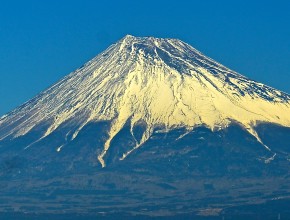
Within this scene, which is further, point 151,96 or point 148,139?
point 151,96

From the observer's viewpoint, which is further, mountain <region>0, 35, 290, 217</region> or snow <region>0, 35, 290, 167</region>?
snow <region>0, 35, 290, 167</region>

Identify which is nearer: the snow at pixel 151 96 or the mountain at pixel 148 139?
the mountain at pixel 148 139

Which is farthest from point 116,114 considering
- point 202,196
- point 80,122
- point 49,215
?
point 49,215

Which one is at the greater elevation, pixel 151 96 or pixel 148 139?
pixel 151 96
